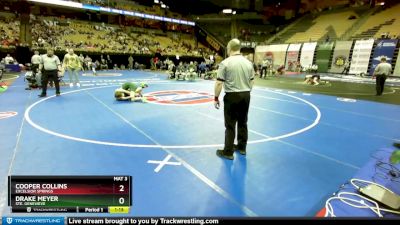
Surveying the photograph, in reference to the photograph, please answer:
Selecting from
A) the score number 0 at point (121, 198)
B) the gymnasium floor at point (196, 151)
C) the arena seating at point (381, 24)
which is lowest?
the gymnasium floor at point (196, 151)

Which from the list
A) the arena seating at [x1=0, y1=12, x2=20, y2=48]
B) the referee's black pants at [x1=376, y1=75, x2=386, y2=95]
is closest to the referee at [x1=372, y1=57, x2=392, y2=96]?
the referee's black pants at [x1=376, y1=75, x2=386, y2=95]

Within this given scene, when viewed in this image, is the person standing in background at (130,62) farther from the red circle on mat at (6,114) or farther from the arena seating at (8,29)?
the red circle on mat at (6,114)

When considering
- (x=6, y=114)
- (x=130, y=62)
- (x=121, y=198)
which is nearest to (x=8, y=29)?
(x=130, y=62)

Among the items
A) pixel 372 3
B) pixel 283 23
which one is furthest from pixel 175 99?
pixel 283 23

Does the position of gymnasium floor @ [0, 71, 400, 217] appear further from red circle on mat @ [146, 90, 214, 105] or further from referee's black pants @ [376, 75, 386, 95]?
referee's black pants @ [376, 75, 386, 95]

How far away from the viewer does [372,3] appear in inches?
1502

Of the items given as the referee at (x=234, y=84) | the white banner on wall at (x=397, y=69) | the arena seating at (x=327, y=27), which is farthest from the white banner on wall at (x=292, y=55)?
the referee at (x=234, y=84)

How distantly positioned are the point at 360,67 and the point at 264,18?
2418 centimetres

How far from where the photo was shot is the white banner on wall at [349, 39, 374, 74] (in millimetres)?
28344

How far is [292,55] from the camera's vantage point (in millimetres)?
35531

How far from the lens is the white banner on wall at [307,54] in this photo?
33.7m

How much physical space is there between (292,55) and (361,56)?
8.56 meters

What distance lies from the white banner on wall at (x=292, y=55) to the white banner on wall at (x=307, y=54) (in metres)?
0.67
